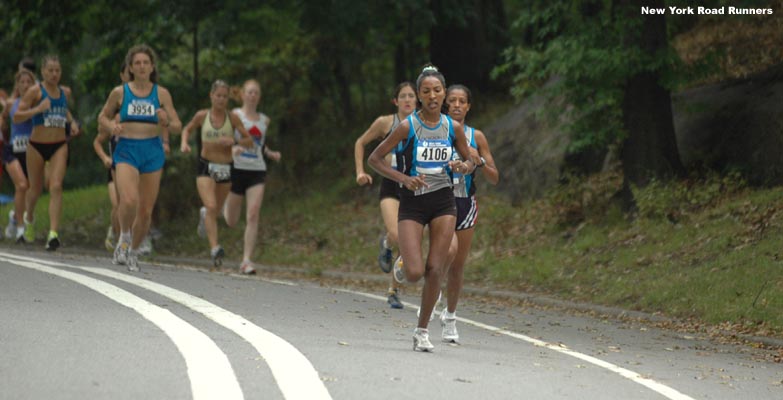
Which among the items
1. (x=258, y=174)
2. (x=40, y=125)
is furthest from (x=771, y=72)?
(x=40, y=125)

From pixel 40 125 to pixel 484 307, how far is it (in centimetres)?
646

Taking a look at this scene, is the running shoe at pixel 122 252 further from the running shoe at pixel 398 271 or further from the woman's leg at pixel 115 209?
the running shoe at pixel 398 271

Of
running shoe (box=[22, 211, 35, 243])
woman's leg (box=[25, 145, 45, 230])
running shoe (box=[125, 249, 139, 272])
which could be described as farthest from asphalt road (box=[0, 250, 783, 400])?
running shoe (box=[22, 211, 35, 243])

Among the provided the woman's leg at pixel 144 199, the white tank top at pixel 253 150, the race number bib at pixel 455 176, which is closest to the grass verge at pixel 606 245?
the white tank top at pixel 253 150

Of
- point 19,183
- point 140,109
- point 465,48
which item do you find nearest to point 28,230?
point 19,183

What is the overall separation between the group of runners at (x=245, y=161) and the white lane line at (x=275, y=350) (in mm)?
1114

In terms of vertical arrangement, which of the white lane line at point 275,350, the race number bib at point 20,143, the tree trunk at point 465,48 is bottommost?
the white lane line at point 275,350

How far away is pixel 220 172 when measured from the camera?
16312mm

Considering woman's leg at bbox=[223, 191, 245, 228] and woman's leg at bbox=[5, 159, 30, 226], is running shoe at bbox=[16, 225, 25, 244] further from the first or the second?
woman's leg at bbox=[223, 191, 245, 228]

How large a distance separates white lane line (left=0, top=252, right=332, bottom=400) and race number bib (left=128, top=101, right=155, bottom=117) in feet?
7.44

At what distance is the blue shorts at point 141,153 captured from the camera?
13547 mm

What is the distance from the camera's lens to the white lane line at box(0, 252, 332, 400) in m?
6.78

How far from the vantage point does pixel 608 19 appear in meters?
17.4

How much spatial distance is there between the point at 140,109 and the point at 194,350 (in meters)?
6.15
